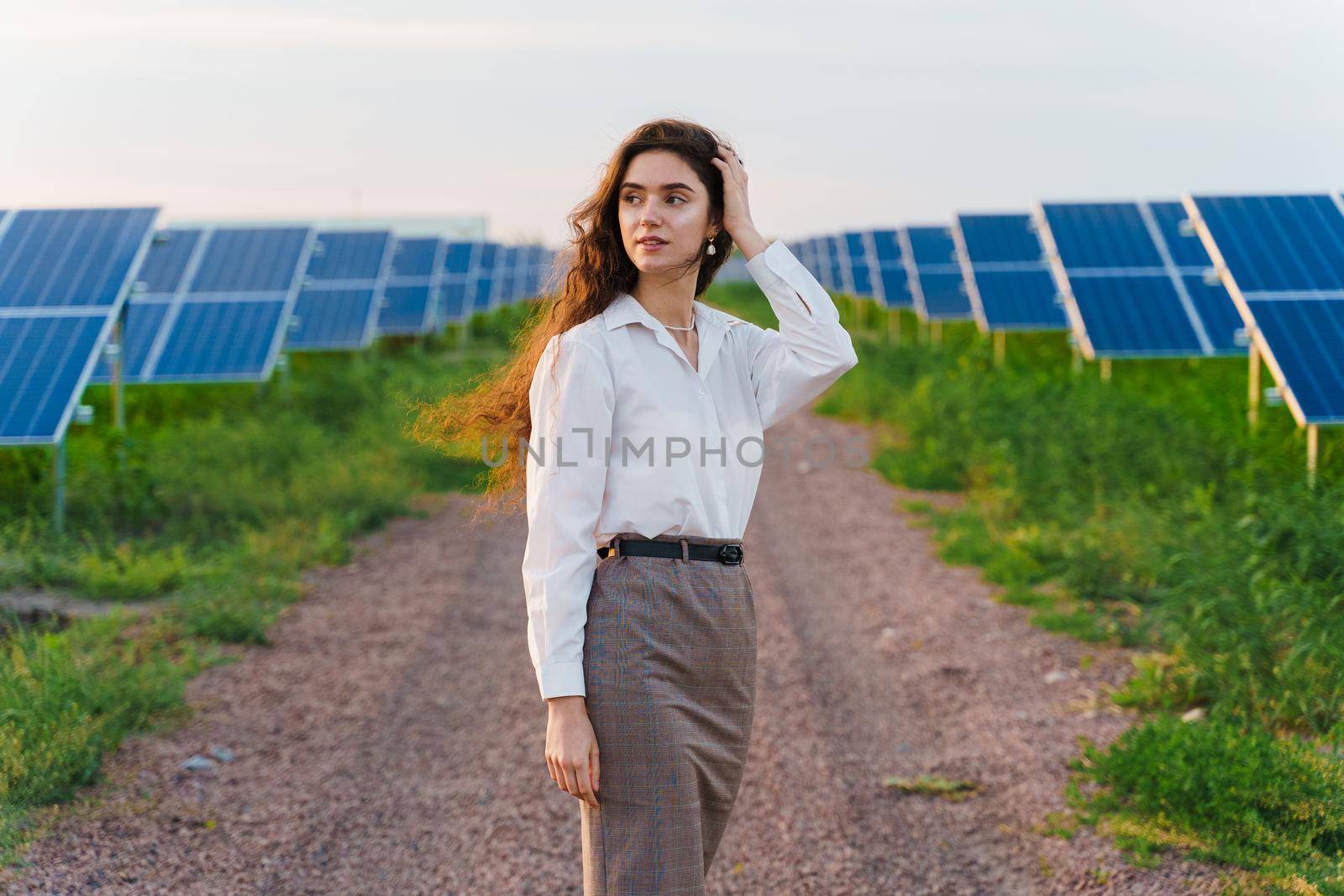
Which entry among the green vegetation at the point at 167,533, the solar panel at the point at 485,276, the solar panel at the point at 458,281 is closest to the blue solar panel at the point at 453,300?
the solar panel at the point at 458,281

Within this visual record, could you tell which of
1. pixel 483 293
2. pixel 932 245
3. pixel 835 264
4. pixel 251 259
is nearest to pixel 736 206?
pixel 251 259

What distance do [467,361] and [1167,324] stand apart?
10.6 metres

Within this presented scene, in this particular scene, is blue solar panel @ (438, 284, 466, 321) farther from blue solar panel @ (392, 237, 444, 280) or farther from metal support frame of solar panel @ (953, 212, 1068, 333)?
metal support frame of solar panel @ (953, 212, 1068, 333)

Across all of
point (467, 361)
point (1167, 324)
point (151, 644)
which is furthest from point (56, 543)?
point (467, 361)

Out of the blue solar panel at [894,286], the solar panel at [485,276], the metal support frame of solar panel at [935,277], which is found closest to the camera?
the metal support frame of solar panel at [935,277]

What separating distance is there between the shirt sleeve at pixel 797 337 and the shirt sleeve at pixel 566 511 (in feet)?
1.26

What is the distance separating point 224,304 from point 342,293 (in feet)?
16.0

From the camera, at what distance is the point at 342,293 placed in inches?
687

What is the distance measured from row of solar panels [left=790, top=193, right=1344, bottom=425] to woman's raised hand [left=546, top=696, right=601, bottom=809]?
5506 mm

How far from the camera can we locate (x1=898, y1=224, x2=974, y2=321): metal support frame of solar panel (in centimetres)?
2098

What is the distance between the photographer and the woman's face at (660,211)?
7.46 feet

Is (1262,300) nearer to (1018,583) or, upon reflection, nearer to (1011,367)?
(1018,583)

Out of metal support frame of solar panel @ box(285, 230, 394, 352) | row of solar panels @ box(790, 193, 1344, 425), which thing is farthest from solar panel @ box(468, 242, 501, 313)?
row of solar panels @ box(790, 193, 1344, 425)

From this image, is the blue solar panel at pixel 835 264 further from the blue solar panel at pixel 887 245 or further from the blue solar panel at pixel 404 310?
the blue solar panel at pixel 404 310
